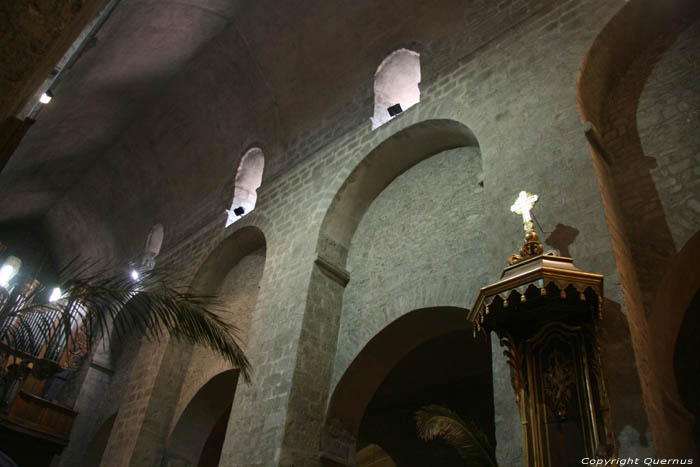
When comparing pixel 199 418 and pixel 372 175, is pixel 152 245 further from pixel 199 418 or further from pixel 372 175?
pixel 372 175

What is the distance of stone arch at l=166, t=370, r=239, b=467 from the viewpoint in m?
9.38

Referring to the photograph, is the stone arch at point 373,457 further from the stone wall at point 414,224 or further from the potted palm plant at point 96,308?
the potted palm plant at point 96,308

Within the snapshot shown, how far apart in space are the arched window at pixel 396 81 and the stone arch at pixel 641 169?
3499 millimetres

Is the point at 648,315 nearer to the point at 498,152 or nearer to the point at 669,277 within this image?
the point at 669,277

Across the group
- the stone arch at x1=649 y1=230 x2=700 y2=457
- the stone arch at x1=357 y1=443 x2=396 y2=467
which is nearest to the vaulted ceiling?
the stone arch at x1=649 y1=230 x2=700 y2=457

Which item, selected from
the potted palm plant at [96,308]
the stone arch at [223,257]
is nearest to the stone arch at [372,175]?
the stone arch at [223,257]

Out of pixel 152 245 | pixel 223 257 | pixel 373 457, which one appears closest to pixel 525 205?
pixel 223 257

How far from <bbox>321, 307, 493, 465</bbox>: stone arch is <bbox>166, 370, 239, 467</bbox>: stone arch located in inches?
98.5

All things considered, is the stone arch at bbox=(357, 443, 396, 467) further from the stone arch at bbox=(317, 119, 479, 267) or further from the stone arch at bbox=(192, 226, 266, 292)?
the stone arch at bbox=(317, 119, 479, 267)

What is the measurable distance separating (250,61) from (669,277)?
27.5ft

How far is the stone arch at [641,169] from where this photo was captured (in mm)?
4562

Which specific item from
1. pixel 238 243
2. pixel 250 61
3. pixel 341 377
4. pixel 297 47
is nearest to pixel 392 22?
pixel 297 47

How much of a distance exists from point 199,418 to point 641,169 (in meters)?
7.67

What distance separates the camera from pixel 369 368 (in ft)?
24.7
